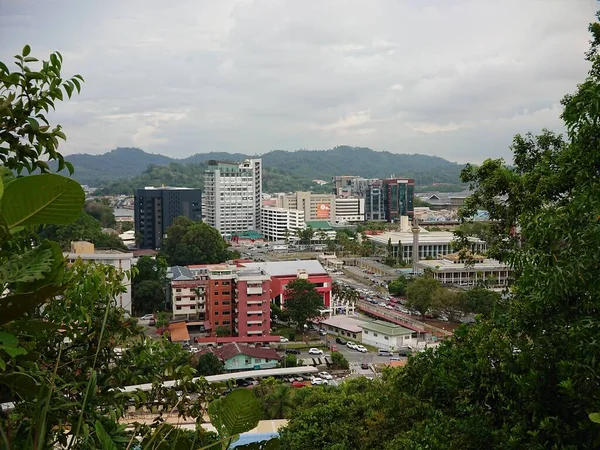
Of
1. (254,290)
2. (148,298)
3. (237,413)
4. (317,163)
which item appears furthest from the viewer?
(317,163)

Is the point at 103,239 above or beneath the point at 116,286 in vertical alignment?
beneath

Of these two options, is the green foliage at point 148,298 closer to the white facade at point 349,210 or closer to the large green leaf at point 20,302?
the large green leaf at point 20,302

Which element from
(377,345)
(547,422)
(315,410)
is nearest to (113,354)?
(547,422)

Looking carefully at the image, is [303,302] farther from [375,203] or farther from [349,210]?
[349,210]

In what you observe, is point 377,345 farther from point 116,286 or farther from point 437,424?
point 116,286

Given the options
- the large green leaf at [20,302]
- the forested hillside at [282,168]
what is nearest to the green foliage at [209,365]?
the large green leaf at [20,302]

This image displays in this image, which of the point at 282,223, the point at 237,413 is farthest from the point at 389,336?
the point at 282,223
